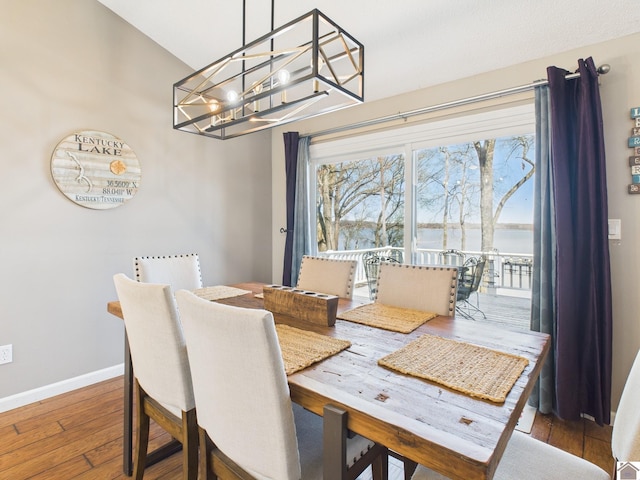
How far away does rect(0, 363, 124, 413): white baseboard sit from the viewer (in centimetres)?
236

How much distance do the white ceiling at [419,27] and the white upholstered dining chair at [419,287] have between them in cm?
162

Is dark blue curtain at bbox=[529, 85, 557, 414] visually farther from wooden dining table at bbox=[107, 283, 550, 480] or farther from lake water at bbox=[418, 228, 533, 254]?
wooden dining table at bbox=[107, 283, 550, 480]

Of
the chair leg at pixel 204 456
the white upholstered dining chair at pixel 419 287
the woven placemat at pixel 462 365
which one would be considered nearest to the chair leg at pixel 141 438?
the chair leg at pixel 204 456

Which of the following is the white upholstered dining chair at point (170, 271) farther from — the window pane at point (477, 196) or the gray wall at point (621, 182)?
the gray wall at point (621, 182)

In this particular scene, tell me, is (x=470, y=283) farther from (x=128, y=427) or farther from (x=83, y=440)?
(x=83, y=440)

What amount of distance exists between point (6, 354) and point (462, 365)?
2.92 meters

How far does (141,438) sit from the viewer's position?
1584mm

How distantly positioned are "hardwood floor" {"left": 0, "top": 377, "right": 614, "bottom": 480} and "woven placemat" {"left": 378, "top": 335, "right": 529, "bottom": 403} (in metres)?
0.91

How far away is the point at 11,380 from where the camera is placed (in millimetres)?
2381

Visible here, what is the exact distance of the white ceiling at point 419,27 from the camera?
2084 mm

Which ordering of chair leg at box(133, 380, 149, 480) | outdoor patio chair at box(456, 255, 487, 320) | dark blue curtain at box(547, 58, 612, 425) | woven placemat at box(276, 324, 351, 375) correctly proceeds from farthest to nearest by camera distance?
outdoor patio chair at box(456, 255, 487, 320) → dark blue curtain at box(547, 58, 612, 425) → chair leg at box(133, 380, 149, 480) → woven placemat at box(276, 324, 351, 375)

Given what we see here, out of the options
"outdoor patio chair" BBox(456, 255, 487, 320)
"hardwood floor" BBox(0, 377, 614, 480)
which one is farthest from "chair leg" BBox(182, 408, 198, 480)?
"outdoor patio chair" BBox(456, 255, 487, 320)

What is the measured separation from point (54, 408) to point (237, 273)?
1853 mm

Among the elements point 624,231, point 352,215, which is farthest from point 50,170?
point 624,231
